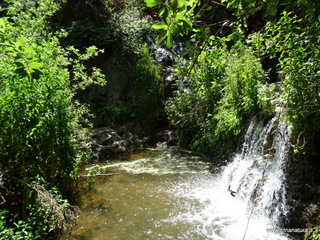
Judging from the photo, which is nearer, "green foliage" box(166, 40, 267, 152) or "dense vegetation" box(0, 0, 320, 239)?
"dense vegetation" box(0, 0, 320, 239)

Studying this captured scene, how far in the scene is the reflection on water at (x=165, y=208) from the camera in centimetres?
331

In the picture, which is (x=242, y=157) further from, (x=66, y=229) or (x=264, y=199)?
(x=66, y=229)

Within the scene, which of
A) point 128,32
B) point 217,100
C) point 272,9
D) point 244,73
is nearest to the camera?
point 272,9

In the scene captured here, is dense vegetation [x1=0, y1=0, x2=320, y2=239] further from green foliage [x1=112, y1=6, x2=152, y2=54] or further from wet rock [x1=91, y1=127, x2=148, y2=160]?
green foliage [x1=112, y1=6, x2=152, y2=54]

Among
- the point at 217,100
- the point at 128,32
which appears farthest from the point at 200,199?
the point at 128,32

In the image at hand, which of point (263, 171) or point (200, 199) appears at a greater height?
point (263, 171)

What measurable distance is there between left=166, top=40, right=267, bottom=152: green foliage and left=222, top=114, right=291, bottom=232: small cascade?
540mm

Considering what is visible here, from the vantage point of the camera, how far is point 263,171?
3.46 meters

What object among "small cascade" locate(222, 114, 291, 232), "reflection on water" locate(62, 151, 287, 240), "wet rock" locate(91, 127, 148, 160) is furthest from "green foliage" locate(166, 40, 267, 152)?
"wet rock" locate(91, 127, 148, 160)

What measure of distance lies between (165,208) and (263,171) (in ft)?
5.45

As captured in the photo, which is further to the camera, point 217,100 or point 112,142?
point 112,142

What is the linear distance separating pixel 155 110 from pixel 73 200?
561 centimetres

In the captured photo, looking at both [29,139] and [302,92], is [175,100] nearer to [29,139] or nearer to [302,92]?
[302,92]

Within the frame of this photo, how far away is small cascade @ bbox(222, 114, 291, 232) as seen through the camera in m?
3.53
